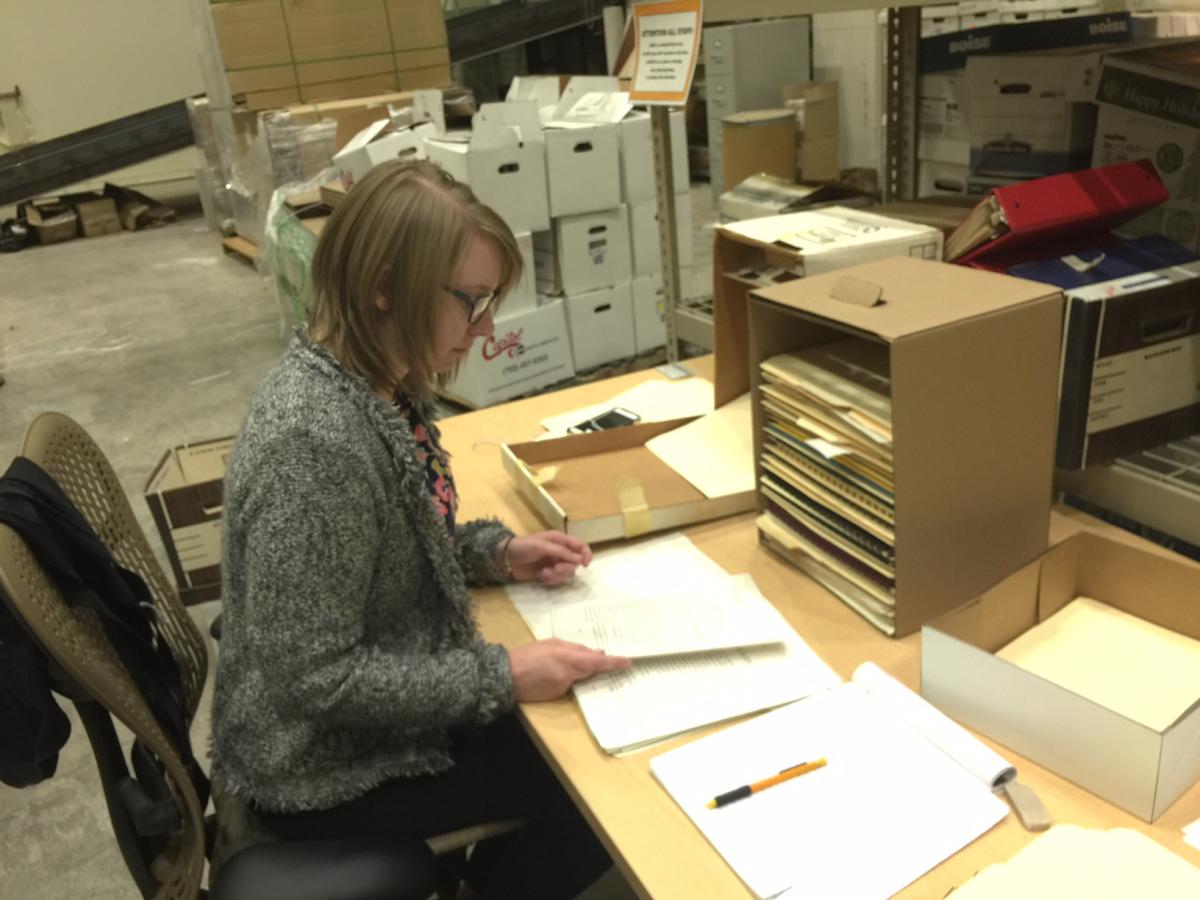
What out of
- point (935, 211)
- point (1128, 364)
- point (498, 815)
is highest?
point (935, 211)

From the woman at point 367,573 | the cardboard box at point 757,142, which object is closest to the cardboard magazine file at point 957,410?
the woman at point 367,573

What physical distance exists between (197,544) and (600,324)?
5.45 feet

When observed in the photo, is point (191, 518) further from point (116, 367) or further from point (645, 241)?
point (116, 367)

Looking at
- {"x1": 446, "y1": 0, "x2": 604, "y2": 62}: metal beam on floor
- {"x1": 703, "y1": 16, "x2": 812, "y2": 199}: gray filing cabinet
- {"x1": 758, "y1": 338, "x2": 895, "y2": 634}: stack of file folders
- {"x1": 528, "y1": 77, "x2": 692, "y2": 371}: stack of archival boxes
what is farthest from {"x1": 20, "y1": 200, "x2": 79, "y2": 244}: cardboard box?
{"x1": 758, "y1": 338, "x2": 895, "y2": 634}: stack of file folders

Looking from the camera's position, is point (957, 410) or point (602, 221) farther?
point (602, 221)

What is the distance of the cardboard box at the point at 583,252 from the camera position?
3533 millimetres

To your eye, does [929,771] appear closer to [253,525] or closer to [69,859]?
[253,525]

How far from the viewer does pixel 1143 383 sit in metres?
1.21

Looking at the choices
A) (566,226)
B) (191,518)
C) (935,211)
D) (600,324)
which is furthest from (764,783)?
(600,324)

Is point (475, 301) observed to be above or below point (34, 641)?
above

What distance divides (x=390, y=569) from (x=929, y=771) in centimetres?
61

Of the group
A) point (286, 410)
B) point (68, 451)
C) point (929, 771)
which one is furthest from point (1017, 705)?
point (68, 451)

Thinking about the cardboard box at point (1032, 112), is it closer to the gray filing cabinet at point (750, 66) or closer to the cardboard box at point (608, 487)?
the cardboard box at point (608, 487)

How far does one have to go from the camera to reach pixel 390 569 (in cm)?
112
